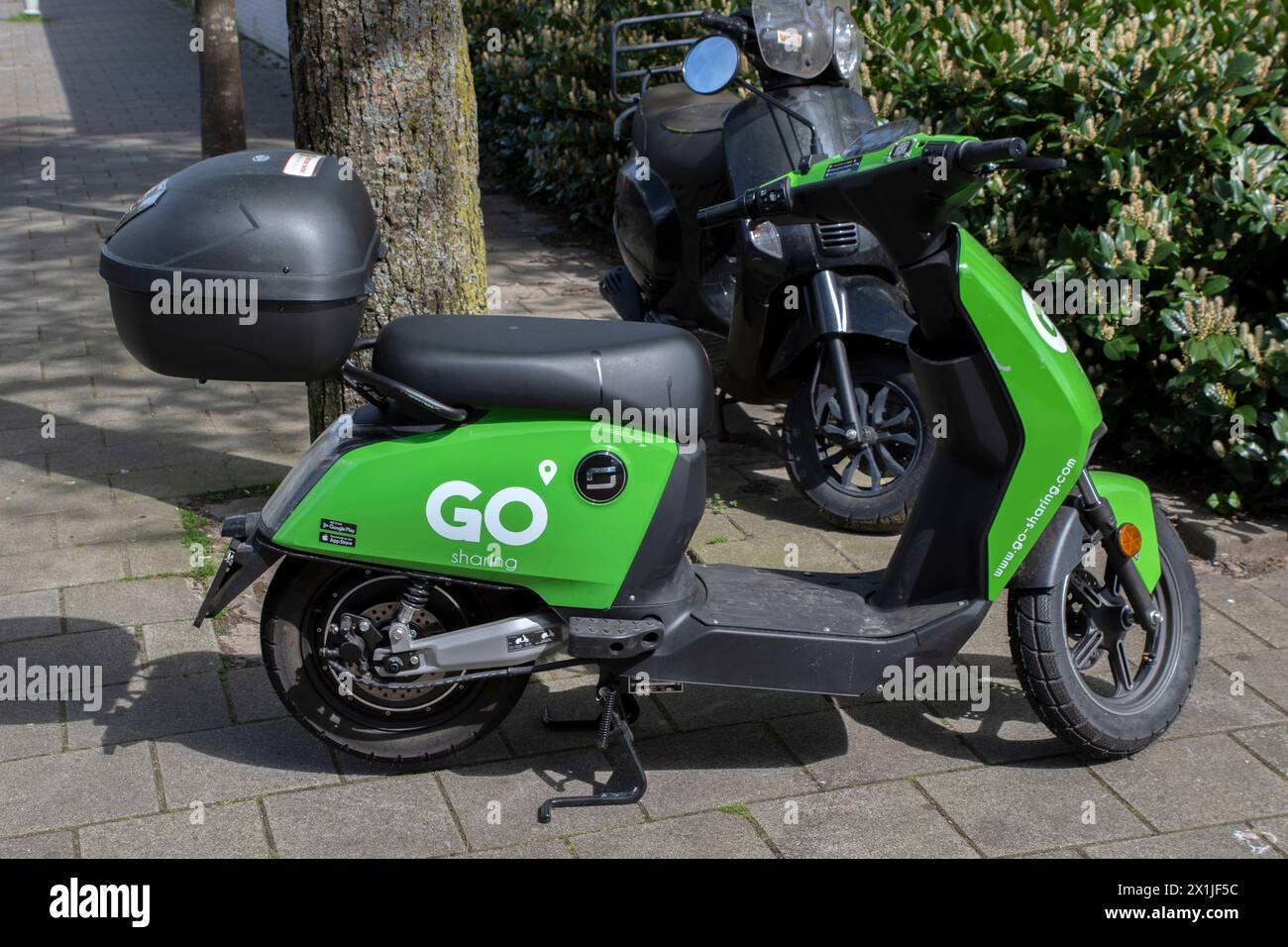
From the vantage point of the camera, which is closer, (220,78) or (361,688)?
(361,688)

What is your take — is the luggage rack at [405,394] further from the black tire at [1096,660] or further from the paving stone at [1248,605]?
the paving stone at [1248,605]

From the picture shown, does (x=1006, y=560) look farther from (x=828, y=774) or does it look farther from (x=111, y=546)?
(x=111, y=546)

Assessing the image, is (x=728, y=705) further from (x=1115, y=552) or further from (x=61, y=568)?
(x=61, y=568)

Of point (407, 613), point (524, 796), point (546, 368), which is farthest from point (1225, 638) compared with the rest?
point (407, 613)

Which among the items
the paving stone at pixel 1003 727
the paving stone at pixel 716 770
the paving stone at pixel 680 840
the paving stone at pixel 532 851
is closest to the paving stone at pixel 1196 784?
the paving stone at pixel 1003 727

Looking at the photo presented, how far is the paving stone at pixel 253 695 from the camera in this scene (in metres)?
3.61

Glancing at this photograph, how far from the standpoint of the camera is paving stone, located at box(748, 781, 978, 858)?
3074 millimetres

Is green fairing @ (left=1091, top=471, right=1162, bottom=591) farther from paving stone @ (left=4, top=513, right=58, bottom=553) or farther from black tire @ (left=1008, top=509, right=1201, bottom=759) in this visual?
paving stone @ (left=4, top=513, right=58, bottom=553)

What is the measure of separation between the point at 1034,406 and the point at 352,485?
1.47 metres

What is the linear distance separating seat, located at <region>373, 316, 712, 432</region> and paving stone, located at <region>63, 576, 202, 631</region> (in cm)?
145

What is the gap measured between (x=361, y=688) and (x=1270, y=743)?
2174mm

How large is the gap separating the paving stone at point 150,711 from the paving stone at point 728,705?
1.11 metres

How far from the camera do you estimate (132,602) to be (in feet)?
13.7

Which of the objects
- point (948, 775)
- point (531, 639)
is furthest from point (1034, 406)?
point (531, 639)
